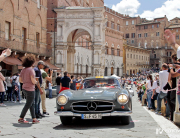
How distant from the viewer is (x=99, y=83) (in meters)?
7.86

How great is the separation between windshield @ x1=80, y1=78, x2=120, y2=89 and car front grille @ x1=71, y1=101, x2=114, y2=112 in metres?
1.50

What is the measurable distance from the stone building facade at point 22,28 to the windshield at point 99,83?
1225cm

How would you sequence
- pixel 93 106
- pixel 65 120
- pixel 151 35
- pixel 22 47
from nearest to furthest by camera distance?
pixel 93 106 < pixel 65 120 < pixel 22 47 < pixel 151 35

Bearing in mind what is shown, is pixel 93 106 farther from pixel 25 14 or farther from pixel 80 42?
pixel 80 42

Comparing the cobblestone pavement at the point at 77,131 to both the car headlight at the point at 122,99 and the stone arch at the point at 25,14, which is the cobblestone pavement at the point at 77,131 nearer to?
the car headlight at the point at 122,99

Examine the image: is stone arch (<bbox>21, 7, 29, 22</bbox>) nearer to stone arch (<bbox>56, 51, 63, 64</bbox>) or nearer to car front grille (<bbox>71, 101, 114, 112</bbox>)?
stone arch (<bbox>56, 51, 63, 64</bbox>)

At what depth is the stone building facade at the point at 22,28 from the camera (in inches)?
828

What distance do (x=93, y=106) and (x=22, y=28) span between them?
20.3m

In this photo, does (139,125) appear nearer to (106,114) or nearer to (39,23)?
(106,114)

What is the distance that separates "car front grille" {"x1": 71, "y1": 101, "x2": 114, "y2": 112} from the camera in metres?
6.16

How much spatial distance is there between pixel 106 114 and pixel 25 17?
20894 millimetres

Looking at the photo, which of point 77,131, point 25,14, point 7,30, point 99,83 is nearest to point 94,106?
point 77,131

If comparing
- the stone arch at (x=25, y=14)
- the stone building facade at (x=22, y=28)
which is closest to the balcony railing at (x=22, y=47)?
the stone building facade at (x=22, y=28)

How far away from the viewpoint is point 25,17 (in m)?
25.1
